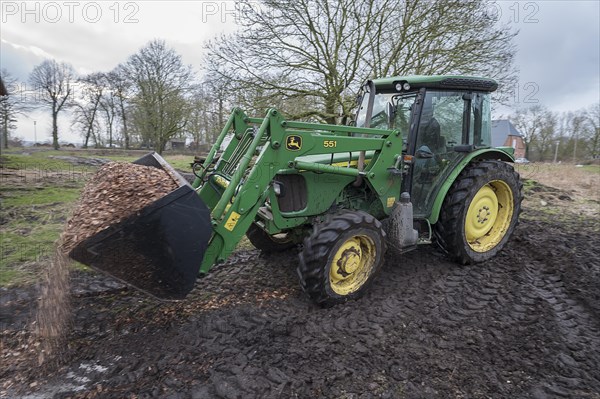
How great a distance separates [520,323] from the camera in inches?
125

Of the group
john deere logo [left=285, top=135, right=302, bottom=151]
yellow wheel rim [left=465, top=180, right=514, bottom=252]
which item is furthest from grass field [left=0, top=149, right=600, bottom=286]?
yellow wheel rim [left=465, top=180, right=514, bottom=252]

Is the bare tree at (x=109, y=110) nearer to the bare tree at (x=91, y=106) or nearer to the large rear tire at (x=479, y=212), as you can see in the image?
the bare tree at (x=91, y=106)

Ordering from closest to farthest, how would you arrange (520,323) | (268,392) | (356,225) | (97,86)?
(268,392) < (520,323) < (356,225) < (97,86)

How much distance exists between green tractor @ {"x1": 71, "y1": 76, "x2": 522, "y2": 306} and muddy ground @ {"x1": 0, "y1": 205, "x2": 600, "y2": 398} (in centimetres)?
42

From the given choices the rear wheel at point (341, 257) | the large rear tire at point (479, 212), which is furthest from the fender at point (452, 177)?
the rear wheel at point (341, 257)

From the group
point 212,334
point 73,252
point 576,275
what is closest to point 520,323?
point 576,275

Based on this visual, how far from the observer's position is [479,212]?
4.50m

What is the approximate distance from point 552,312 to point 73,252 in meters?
3.96

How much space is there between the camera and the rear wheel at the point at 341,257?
3244 mm

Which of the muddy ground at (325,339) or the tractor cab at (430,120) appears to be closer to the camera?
the muddy ground at (325,339)

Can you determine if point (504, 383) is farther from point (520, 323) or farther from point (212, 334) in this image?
point (212, 334)

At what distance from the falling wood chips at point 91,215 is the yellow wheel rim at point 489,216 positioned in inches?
137

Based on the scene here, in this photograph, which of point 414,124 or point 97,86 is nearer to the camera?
point 414,124

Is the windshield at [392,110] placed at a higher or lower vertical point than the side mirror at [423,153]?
higher
